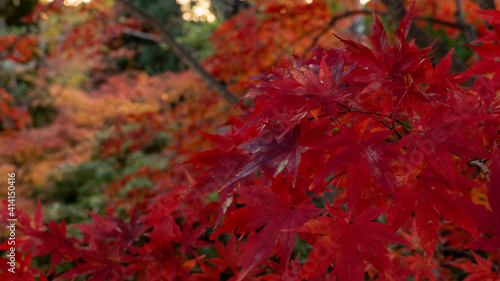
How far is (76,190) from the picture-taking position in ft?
22.5

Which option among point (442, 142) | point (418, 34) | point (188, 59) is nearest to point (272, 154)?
point (442, 142)

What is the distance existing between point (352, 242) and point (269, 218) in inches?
7.1

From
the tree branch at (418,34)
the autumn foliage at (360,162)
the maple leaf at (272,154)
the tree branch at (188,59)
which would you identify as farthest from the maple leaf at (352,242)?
the tree branch at (188,59)

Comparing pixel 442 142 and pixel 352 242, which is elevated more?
pixel 442 142

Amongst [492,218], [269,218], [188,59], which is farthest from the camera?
[188,59]

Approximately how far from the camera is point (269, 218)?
0.66 metres

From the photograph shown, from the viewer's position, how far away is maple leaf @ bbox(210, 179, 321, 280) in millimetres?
624

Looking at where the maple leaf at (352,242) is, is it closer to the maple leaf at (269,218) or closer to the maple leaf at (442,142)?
the maple leaf at (269,218)

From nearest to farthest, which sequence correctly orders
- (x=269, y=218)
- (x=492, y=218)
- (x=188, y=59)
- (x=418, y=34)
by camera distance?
(x=492, y=218) → (x=269, y=218) → (x=418, y=34) → (x=188, y=59)

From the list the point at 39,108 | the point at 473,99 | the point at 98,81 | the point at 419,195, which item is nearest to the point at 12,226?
the point at 419,195

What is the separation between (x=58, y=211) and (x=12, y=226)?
4753 millimetres

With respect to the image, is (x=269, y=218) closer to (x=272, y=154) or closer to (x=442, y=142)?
(x=272, y=154)

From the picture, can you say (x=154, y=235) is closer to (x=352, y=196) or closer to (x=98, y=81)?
(x=352, y=196)

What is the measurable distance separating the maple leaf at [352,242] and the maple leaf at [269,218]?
0.14ft
